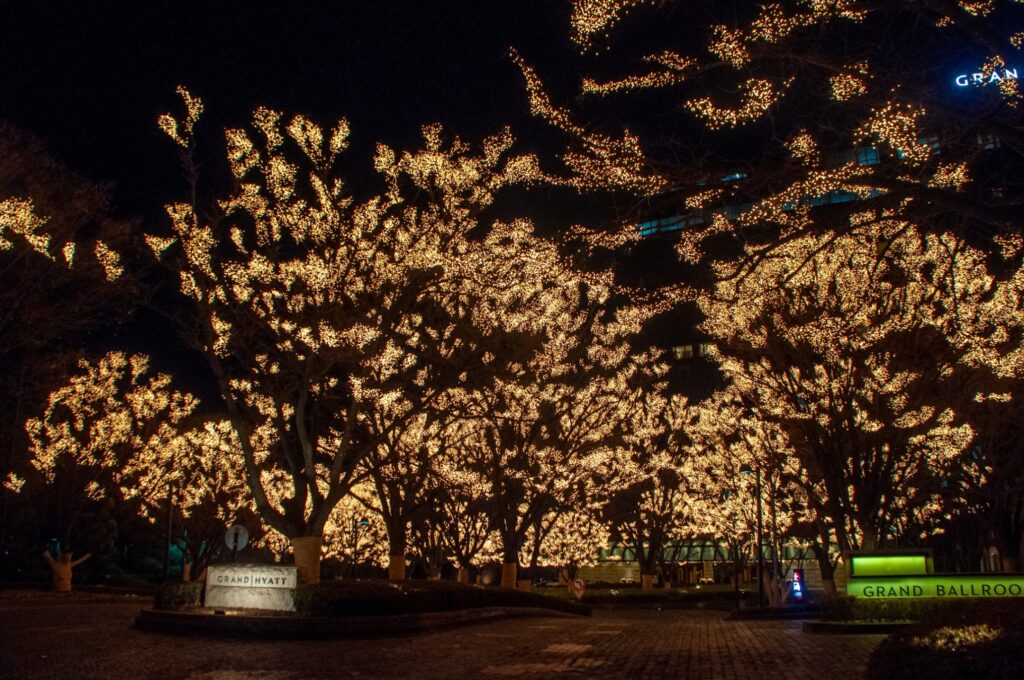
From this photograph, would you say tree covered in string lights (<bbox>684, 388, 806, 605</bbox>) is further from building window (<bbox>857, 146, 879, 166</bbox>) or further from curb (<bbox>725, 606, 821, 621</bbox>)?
building window (<bbox>857, 146, 879, 166</bbox>)

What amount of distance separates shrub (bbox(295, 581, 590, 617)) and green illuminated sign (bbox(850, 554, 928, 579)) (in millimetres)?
9516

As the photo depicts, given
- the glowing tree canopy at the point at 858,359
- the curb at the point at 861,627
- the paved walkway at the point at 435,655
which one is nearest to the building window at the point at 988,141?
the paved walkway at the point at 435,655

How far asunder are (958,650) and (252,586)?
47.6ft

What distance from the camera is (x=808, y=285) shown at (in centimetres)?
2117

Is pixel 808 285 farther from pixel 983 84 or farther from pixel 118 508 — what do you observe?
pixel 118 508

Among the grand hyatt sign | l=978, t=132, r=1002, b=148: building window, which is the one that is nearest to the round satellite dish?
the grand hyatt sign

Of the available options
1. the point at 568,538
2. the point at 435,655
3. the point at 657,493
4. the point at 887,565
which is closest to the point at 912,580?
the point at 887,565

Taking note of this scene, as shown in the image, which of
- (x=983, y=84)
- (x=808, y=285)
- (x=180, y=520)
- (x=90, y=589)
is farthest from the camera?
(x=180, y=520)

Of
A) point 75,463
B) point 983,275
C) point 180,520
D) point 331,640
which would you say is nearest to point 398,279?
point 331,640

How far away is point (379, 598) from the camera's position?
17656 mm

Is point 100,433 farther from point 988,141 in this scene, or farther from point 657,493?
point 988,141

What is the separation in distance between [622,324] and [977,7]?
20128 millimetres

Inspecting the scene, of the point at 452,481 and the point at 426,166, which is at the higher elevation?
the point at 426,166

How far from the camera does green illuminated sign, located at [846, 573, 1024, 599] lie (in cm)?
1658
